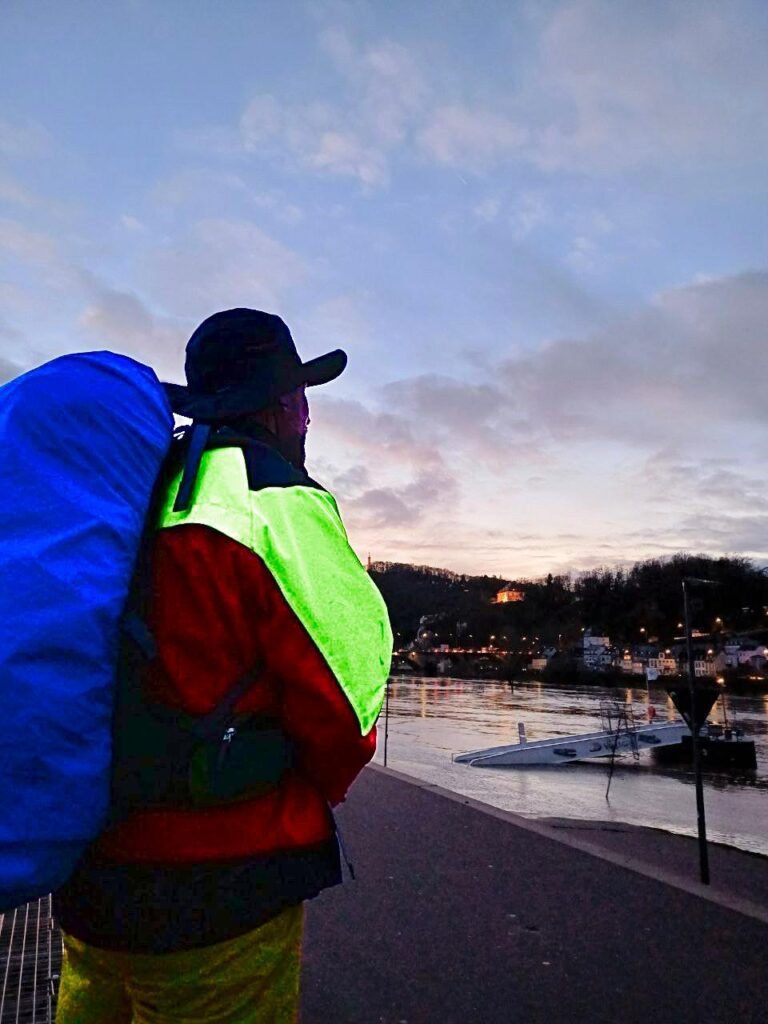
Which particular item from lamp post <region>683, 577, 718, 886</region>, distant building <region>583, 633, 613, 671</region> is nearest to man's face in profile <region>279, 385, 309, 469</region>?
lamp post <region>683, 577, 718, 886</region>

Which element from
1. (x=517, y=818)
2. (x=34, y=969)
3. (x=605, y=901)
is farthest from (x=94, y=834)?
(x=517, y=818)

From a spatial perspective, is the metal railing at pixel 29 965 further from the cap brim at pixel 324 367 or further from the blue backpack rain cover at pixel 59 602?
the cap brim at pixel 324 367

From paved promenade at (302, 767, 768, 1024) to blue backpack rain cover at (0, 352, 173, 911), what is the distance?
2.76 meters

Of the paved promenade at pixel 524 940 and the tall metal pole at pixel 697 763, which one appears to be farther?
the tall metal pole at pixel 697 763

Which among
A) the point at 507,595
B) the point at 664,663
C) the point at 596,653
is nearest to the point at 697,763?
the point at 664,663

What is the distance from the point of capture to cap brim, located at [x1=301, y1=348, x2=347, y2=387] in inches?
63.2

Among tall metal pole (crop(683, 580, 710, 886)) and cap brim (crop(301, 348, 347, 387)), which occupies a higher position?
cap brim (crop(301, 348, 347, 387))

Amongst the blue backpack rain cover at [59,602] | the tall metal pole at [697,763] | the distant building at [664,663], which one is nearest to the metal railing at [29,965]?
the blue backpack rain cover at [59,602]

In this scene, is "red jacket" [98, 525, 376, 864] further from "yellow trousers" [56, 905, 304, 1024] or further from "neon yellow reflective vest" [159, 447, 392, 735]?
"yellow trousers" [56, 905, 304, 1024]

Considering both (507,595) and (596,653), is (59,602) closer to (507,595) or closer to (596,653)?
(596,653)

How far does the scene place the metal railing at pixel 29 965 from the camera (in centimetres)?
300

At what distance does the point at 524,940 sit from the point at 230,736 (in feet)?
11.6

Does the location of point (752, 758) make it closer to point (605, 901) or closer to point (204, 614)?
point (605, 901)

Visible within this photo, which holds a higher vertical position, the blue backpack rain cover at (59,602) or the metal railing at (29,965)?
the blue backpack rain cover at (59,602)
